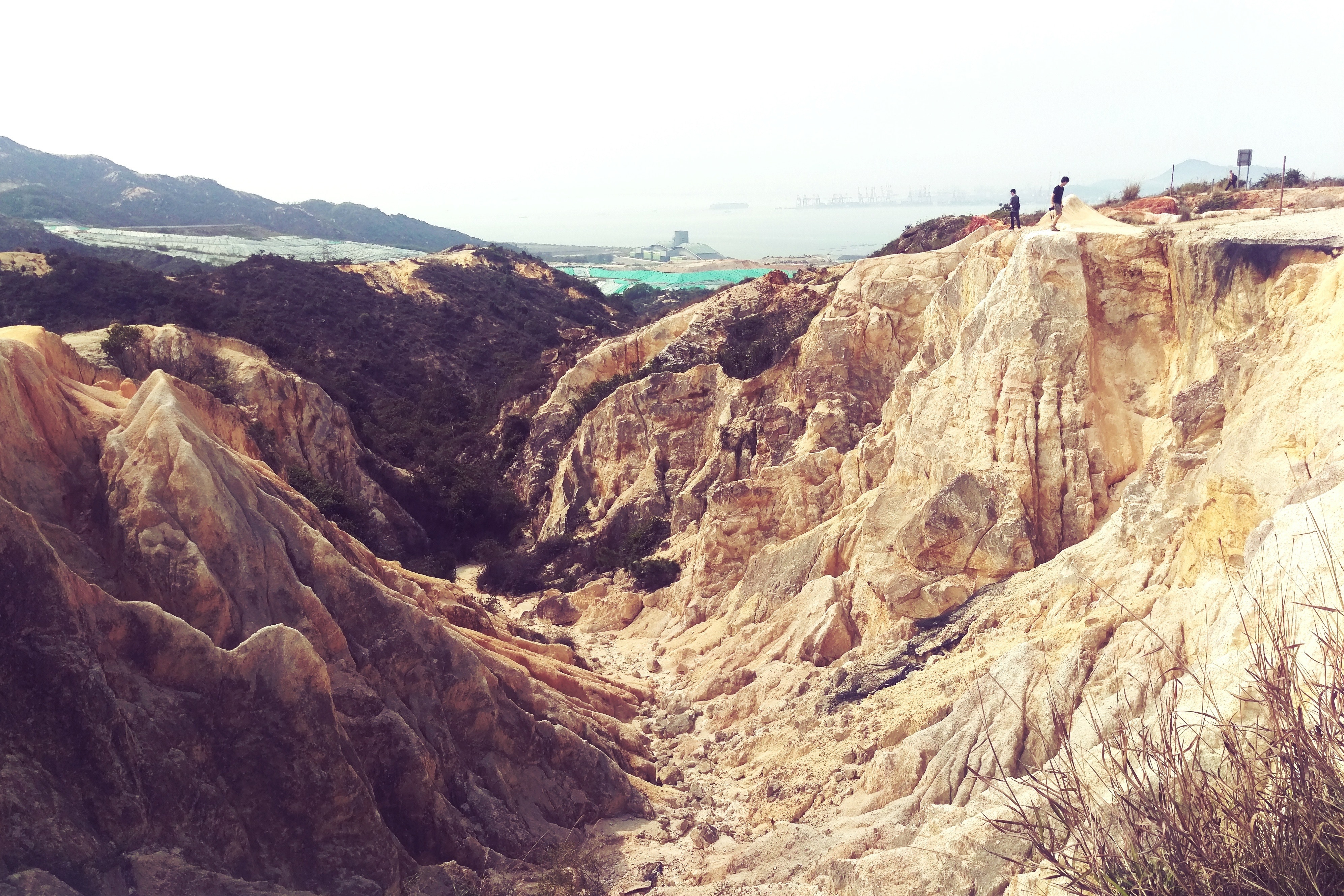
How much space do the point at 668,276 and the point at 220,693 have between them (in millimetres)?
77604

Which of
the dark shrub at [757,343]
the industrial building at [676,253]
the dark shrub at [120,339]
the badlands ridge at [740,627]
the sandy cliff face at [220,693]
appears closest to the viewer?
the sandy cliff face at [220,693]

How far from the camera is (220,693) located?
9.23 metres

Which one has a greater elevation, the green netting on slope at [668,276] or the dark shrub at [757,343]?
the green netting on slope at [668,276]

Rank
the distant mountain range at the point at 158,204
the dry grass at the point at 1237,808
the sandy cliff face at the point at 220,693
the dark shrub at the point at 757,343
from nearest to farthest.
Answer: the dry grass at the point at 1237,808, the sandy cliff face at the point at 220,693, the dark shrub at the point at 757,343, the distant mountain range at the point at 158,204

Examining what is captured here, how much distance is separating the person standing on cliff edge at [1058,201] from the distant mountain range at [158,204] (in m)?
103

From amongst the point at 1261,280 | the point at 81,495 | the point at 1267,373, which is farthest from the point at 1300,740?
the point at 81,495

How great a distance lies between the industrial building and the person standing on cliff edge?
286ft

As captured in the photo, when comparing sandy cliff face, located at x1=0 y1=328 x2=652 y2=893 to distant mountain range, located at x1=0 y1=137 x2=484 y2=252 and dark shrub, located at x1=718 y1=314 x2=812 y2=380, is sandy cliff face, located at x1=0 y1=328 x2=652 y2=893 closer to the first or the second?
dark shrub, located at x1=718 y1=314 x2=812 y2=380

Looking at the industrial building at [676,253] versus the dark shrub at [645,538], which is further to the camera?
the industrial building at [676,253]

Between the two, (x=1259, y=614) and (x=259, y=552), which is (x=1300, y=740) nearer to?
(x=1259, y=614)

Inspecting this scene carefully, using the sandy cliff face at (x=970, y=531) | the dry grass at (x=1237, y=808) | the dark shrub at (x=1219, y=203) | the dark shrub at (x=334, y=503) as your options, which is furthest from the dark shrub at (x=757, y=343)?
the dry grass at (x=1237, y=808)

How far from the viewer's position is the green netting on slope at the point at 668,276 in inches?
2864

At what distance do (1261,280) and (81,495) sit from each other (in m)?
15.5

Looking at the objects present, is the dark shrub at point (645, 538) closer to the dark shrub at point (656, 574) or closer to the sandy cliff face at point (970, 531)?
the sandy cliff face at point (970, 531)
